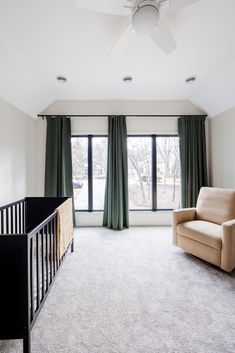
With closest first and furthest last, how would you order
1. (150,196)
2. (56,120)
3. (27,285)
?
1. (27,285)
2. (56,120)
3. (150,196)

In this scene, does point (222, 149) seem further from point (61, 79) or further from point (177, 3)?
point (61, 79)

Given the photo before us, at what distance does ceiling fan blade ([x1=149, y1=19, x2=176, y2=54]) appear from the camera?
1718 mm

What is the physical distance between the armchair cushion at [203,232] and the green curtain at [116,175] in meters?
1.37

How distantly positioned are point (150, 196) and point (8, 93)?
125 inches

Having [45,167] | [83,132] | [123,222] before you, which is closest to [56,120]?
[83,132]

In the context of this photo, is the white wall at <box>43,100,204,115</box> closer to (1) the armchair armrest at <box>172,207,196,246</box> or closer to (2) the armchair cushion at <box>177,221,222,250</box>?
(1) the armchair armrest at <box>172,207,196,246</box>

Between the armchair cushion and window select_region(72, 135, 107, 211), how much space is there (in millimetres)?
1915

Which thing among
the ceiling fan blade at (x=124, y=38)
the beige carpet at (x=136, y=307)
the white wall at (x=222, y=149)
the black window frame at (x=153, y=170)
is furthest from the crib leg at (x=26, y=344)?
the white wall at (x=222, y=149)

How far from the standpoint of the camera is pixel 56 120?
3.85 metres

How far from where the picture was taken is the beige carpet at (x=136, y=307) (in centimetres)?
136

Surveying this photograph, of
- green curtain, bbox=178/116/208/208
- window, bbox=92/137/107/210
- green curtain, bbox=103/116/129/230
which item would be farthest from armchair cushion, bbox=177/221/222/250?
window, bbox=92/137/107/210

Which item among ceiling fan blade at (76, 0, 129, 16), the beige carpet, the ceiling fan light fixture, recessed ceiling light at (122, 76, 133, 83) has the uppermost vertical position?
recessed ceiling light at (122, 76, 133, 83)

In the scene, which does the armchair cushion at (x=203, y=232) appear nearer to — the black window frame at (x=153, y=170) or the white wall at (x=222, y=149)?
the white wall at (x=222, y=149)

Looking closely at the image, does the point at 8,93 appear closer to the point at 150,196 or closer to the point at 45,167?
the point at 45,167
